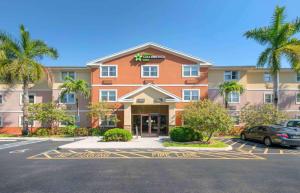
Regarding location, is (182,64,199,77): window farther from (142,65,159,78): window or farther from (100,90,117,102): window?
(100,90,117,102): window

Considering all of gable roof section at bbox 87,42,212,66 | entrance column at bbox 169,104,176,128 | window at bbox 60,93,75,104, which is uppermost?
gable roof section at bbox 87,42,212,66

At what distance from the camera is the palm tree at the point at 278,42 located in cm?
2119

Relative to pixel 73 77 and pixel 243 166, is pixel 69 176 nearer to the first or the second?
pixel 243 166

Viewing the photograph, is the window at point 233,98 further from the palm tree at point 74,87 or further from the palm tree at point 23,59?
the palm tree at point 23,59

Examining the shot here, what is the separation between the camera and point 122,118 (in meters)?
25.1

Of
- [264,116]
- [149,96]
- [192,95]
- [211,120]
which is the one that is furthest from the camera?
[192,95]

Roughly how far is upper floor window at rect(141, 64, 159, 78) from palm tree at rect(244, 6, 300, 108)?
11907 millimetres

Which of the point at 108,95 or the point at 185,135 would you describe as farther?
the point at 108,95

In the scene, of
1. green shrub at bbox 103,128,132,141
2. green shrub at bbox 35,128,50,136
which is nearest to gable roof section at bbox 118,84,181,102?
green shrub at bbox 103,128,132,141

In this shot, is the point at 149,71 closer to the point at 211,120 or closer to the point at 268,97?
the point at 211,120

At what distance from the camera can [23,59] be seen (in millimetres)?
23281

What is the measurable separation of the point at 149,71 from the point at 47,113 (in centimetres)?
1315

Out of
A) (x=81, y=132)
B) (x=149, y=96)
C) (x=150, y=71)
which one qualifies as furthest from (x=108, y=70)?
(x=81, y=132)

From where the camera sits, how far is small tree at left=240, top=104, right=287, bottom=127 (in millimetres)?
21438
